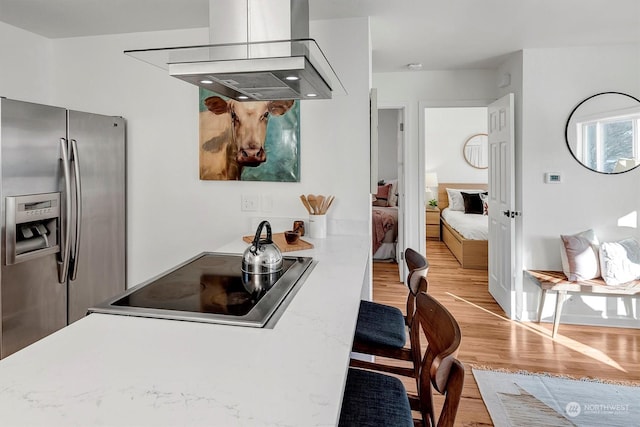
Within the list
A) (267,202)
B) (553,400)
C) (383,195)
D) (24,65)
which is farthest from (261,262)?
(383,195)

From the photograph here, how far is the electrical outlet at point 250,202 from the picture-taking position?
2777mm

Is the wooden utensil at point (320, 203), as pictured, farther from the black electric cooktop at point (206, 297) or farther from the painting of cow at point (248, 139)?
the black electric cooktop at point (206, 297)

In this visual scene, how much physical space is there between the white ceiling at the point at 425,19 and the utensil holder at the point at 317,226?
1.27 metres

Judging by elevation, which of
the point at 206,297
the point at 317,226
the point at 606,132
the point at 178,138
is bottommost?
the point at 206,297

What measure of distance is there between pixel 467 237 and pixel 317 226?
3598mm

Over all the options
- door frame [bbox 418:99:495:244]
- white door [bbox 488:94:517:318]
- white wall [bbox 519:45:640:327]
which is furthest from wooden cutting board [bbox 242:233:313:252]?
door frame [bbox 418:99:495:244]

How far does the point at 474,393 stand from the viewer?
2.40 metres

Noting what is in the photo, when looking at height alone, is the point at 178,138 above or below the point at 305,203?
above

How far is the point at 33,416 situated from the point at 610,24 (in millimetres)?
3808

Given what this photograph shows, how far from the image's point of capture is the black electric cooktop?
46.2 inches

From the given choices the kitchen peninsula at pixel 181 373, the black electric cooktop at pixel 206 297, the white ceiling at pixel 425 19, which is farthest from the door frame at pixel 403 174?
the kitchen peninsula at pixel 181 373

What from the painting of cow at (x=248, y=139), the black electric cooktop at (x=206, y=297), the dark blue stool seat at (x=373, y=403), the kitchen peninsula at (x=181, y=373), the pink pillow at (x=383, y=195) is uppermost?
the painting of cow at (x=248, y=139)

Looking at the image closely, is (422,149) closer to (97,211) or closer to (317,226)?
(317,226)

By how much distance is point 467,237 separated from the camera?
215 inches
